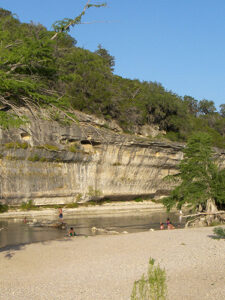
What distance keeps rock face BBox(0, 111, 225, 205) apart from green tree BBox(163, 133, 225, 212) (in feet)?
40.5

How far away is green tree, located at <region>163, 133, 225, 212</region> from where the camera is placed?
67.0 ft

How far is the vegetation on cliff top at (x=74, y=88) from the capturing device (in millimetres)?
8648

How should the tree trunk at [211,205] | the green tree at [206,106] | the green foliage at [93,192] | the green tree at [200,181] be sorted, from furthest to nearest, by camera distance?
the green tree at [206,106], the green foliage at [93,192], the tree trunk at [211,205], the green tree at [200,181]

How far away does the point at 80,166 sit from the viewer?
3709 cm

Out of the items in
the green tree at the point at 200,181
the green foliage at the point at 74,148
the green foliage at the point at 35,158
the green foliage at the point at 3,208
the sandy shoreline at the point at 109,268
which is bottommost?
the green foliage at the point at 3,208

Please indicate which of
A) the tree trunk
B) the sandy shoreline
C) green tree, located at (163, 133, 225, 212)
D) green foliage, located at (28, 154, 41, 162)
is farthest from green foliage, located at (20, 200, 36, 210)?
the sandy shoreline

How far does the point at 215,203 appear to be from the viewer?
69.5 feet

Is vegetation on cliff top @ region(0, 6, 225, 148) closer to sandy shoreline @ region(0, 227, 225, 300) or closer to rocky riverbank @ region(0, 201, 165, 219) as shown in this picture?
sandy shoreline @ region(0, 227, 225, 300)

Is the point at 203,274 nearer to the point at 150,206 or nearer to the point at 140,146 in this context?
the point at 140,146

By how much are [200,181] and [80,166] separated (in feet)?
61.3

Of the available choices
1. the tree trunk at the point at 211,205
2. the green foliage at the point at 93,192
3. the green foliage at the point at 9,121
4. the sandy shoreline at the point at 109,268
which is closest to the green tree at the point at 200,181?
the tree trunk at the point at 211,205

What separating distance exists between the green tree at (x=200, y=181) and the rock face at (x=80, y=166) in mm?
12358

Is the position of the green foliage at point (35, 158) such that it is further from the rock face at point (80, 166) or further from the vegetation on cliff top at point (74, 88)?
the vegetation on cliff top at point (74, 88)

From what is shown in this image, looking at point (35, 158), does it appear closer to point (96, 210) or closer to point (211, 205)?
point (96, 210)
